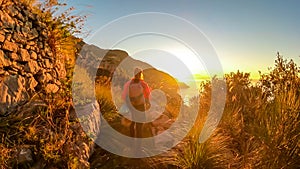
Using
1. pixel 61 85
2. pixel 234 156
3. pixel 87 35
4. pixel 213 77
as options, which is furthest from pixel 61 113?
pixel 213 77

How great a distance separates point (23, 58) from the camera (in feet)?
21.0

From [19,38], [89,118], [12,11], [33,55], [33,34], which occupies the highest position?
[12,11]

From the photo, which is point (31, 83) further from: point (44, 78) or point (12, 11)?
point (12, 11)

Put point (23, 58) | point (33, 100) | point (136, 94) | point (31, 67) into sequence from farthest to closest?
point (136, 94)
point (31, 67)
point (23, 58)
point (33, 100)

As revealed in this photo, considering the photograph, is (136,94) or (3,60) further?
(136,94)

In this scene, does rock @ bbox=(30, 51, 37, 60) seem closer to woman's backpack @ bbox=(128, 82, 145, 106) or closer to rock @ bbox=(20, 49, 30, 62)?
rock @ bbox=(20, 49, 30, 62)

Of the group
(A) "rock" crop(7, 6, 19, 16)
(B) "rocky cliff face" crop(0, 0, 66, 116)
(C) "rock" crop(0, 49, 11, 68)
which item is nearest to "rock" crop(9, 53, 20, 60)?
(B) "rocky cliff face" crop(0, 0, 66, 116)

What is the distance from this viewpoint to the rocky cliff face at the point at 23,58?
582cm

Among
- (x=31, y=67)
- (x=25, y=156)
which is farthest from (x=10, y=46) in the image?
(x=25, y=156)

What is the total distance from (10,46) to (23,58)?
0.43m

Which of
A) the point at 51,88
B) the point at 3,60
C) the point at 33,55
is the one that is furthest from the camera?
the point at 51,88

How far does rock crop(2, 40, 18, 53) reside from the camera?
5.92 metres

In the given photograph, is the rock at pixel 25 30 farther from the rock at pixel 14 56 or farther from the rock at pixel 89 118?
the rock at pixel 89 118

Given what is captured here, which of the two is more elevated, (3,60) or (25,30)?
(25,30)
